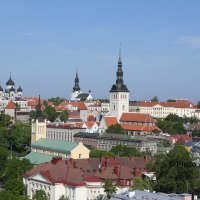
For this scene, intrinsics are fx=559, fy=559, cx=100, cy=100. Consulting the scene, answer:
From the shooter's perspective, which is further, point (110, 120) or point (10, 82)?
point (10, 82)

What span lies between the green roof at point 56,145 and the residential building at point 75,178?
15.9 m

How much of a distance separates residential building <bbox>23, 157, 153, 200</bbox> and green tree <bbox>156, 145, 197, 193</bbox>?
3.61m

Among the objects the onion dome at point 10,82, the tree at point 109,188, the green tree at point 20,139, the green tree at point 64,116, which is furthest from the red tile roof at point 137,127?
→ the onion dome at point 10,82

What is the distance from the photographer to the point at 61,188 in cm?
5428

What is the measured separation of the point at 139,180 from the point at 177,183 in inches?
148

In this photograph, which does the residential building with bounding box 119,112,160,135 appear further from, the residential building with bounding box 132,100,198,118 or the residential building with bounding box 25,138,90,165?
the residential building with bounding box 132,100,198,118

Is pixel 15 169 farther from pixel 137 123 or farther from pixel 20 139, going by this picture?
pixel 137 123

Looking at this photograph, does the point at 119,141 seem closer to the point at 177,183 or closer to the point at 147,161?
the point at 147,161

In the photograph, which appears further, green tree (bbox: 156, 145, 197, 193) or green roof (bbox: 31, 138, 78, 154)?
green roof (bbox: 31, 138, 78, 154)

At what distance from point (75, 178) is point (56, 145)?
2581cm

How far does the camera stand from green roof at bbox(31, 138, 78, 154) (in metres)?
76.1

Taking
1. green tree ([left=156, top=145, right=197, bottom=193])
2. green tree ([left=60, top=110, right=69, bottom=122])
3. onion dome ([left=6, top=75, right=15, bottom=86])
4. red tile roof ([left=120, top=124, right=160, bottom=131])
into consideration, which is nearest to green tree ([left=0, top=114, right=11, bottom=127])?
green tree ([left=60, top=110, right=69, bottom=122])

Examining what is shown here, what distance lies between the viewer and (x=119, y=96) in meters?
129

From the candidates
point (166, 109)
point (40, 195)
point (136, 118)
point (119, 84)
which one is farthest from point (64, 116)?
point (40, 195)
